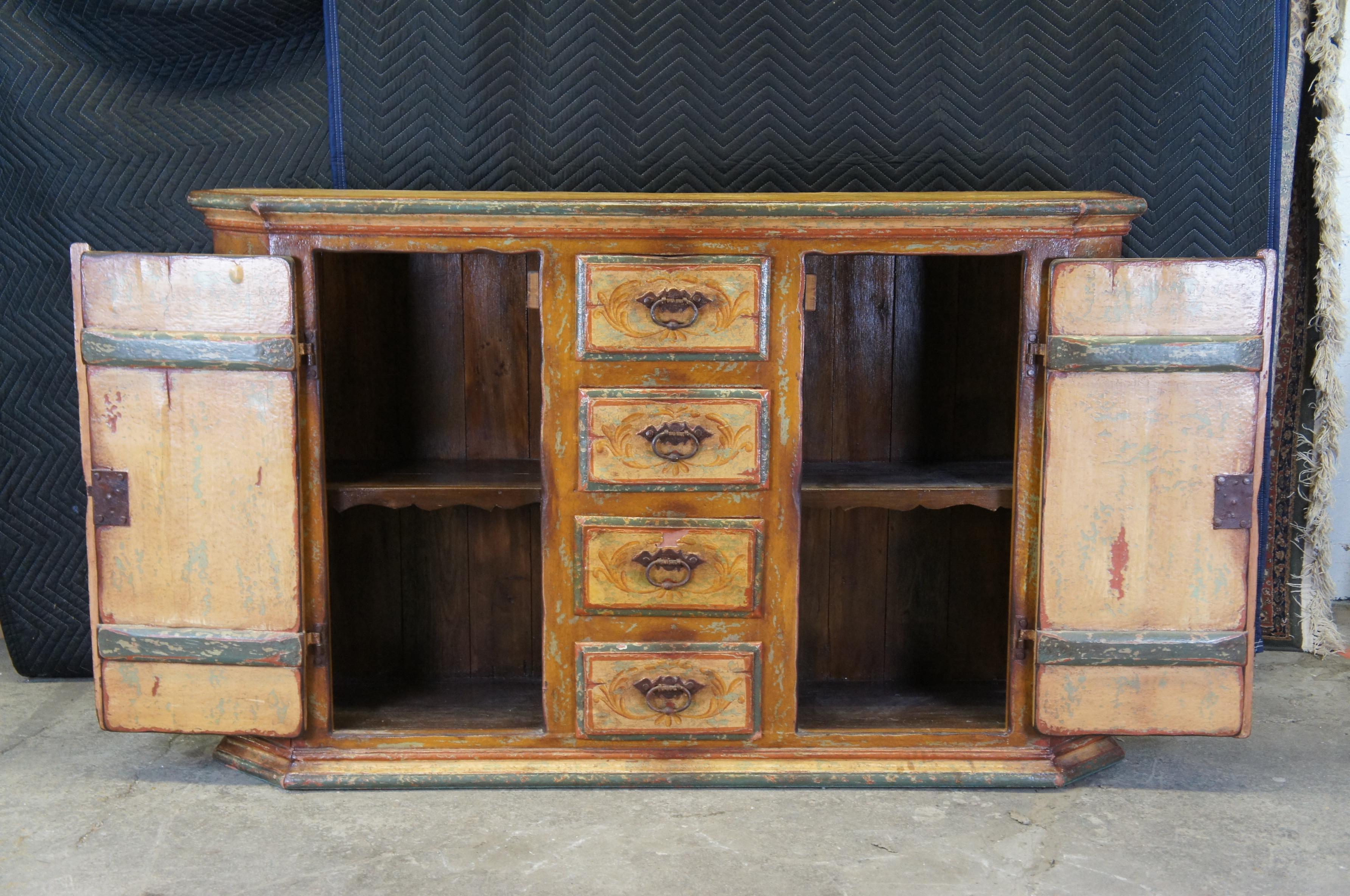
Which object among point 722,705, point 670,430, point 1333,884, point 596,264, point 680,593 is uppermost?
point 596,264

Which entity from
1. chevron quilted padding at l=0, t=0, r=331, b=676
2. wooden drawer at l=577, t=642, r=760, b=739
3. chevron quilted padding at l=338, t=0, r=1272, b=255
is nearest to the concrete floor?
wooden drawer at l=577, t=642, r=760, b=739

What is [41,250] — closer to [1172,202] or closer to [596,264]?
[596,264]

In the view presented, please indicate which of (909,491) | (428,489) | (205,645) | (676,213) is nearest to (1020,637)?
(909,491)

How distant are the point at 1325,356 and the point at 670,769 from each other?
197cm

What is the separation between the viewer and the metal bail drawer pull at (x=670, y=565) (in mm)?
2408

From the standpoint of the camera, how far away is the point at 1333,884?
6.95 feet

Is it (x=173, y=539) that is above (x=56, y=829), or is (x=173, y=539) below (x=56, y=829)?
above

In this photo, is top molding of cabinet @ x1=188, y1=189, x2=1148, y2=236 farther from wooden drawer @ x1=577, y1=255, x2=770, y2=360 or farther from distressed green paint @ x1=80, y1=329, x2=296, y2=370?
distressed green paint @ x1=80, y1=329, x2=296, y2=370

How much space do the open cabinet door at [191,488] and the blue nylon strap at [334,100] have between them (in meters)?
0.73

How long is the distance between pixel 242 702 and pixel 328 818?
0.28 meters

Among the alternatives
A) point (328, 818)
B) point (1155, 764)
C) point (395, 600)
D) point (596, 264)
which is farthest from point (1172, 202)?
point (328, 818)

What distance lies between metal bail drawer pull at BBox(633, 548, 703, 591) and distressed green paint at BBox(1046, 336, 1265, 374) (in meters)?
0.79

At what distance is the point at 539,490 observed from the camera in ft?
8.42

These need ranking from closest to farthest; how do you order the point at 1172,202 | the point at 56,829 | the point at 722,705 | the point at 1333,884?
the point at 1333,884
the point at 56,829
the point at 722,705
the point at 1172,202
